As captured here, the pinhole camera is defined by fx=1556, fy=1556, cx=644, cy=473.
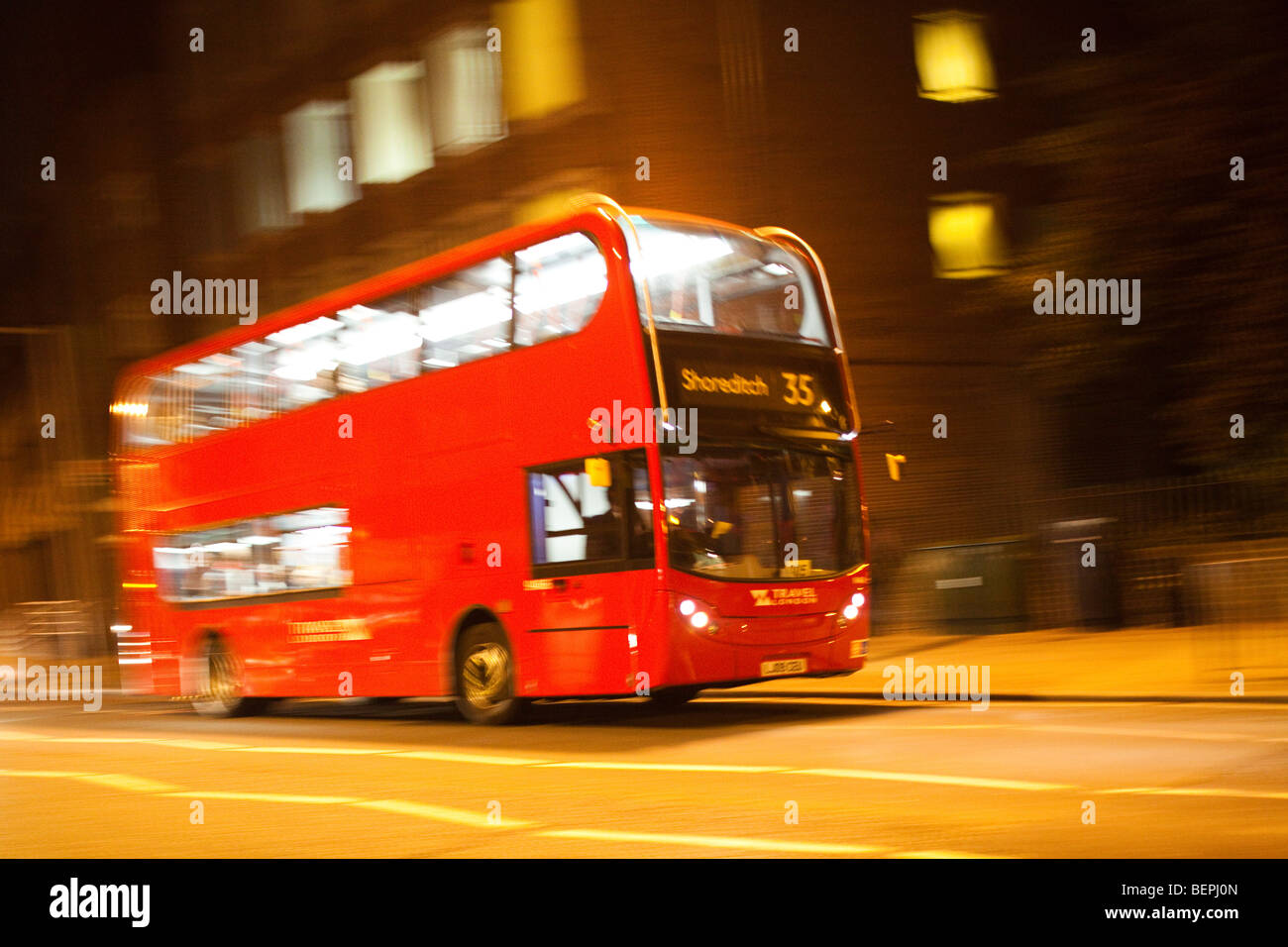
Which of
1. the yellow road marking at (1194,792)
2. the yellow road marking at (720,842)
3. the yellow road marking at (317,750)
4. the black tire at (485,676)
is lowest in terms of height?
the yellow road marking at (317,750)

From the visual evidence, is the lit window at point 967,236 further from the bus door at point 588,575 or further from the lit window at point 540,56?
the bus door at point 588,575

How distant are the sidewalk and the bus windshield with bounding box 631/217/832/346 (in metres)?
4.03

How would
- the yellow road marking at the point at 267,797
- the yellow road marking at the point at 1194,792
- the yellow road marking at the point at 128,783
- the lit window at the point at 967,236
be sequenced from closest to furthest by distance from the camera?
the yellow road marking at the point at 1194,792 → the yellow road marking at the point at 267,797 → the yellow road marking at the point at 128,783 → the lit window at the point at 967,236

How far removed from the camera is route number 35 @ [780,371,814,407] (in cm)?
1328

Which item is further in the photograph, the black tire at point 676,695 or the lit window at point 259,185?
the lit window at point 259,185

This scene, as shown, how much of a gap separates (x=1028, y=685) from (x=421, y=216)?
688 inches

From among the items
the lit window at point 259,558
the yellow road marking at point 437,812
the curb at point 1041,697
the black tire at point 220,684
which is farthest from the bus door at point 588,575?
the black tire at point 220,684

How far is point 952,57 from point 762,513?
52.6 ft

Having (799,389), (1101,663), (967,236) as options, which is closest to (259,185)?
(967,236)

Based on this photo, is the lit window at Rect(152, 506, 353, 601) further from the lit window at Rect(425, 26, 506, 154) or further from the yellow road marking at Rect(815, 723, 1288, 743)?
the lit window at Rect(425, 26, 506, 154)

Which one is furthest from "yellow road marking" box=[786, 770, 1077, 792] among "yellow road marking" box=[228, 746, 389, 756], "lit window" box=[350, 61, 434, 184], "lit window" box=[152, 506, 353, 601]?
"lit window" box=[350, 61, 434, 184]

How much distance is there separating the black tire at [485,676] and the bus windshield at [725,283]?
138 inches

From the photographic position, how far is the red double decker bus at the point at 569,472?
12.4m

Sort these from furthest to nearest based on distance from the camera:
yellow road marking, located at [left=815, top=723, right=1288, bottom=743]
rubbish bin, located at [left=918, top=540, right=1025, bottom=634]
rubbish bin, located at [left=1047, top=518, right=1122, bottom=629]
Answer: rubbish bin, located at [left=918, top=540, right=1025, bottom=634] → rubbish bin, located at [left=1047, top=518, right=1122, bottom=629] → yellow road marking, located at [left=815, top=723, right=1288, bottom=743]
